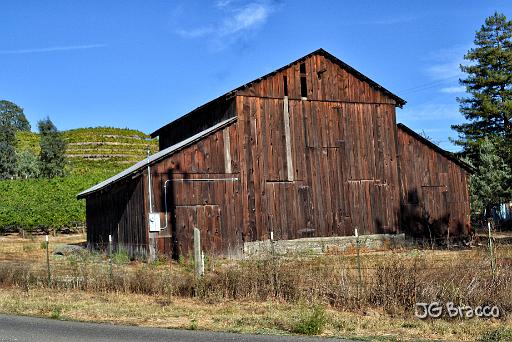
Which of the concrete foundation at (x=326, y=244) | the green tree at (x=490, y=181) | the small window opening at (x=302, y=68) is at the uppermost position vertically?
the small window opening at (x=302, y=68)

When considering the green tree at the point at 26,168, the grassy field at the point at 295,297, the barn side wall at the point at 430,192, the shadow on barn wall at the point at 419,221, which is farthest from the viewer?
the green tree at the point at 26,168

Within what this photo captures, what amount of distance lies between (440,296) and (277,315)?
3.26 metres

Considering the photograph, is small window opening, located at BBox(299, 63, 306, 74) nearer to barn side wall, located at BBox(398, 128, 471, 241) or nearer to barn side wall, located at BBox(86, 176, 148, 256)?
barn side wall, located at BBox(398, 128, 471, 241)

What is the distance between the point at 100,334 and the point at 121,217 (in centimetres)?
1635

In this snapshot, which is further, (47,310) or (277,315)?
(47,310)

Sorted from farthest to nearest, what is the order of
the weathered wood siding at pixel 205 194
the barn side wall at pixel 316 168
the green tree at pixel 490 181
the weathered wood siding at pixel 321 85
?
the green tree at pixel 490 181 < the weathered wood siding at pixel 321 85 < the barn side wall at pixel 316 168 < the weathered wood siding at pixel 205 194

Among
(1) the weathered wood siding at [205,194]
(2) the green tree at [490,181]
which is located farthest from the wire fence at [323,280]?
(2) the green tree at [490,181]

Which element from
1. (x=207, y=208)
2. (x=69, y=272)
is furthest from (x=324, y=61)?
(x=69, y=272)

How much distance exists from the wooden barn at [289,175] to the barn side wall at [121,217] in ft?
0.17

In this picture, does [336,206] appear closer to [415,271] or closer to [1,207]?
[415,271]

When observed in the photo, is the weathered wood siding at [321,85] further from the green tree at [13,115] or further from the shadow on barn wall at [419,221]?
the green tree at [13,115]

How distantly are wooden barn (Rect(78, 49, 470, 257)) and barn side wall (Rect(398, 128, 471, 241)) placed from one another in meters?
0.05

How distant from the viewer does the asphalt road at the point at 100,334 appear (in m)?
9.52

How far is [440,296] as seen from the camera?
11109 millimetres
